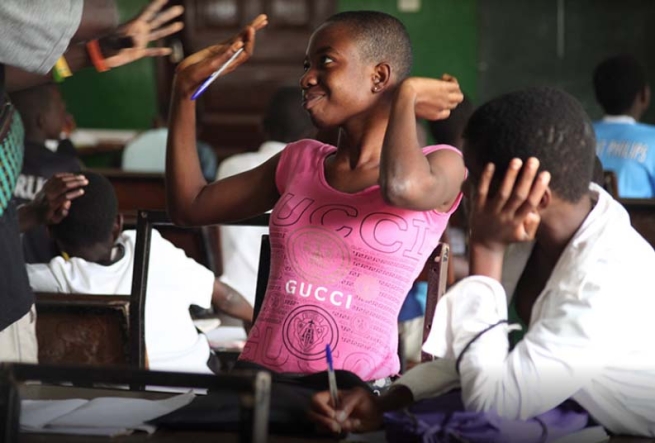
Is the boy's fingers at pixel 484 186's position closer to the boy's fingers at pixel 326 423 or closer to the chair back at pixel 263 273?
the boy's fingers at pixel 326 423

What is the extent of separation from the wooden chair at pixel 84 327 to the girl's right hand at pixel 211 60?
0.55 metres

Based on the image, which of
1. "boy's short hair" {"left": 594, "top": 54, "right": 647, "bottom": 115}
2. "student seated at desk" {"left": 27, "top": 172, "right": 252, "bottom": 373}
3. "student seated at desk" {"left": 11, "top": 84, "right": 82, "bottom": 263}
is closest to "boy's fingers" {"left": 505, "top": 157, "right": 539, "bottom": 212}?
"student seated at desk" {"left": 27, "top": 172, "right": 252, "bottom": 373}

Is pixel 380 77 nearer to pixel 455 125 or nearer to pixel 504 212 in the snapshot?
pixel 504 212

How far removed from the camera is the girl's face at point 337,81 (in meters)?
1.96

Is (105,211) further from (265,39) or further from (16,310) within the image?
(265,39)

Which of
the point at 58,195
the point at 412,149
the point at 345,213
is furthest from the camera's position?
the point at 58,195

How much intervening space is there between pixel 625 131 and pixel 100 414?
3.62 m

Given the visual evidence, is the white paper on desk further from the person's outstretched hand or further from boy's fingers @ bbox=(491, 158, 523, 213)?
the person's outstretched hand

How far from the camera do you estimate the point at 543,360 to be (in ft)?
4.63

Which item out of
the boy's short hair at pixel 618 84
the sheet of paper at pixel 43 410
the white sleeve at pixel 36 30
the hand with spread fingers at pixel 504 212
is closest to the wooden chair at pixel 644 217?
the hand with spread fingers at pixel 504 212

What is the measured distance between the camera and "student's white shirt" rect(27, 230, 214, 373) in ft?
8.89

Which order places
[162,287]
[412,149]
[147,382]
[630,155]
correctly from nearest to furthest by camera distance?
[147,382] → [412,149] → [162,287] → [630,155]

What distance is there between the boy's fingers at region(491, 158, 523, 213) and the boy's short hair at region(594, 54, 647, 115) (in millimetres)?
3749

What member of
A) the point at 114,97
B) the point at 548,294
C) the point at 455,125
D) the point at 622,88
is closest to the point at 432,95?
the point at 548,294
